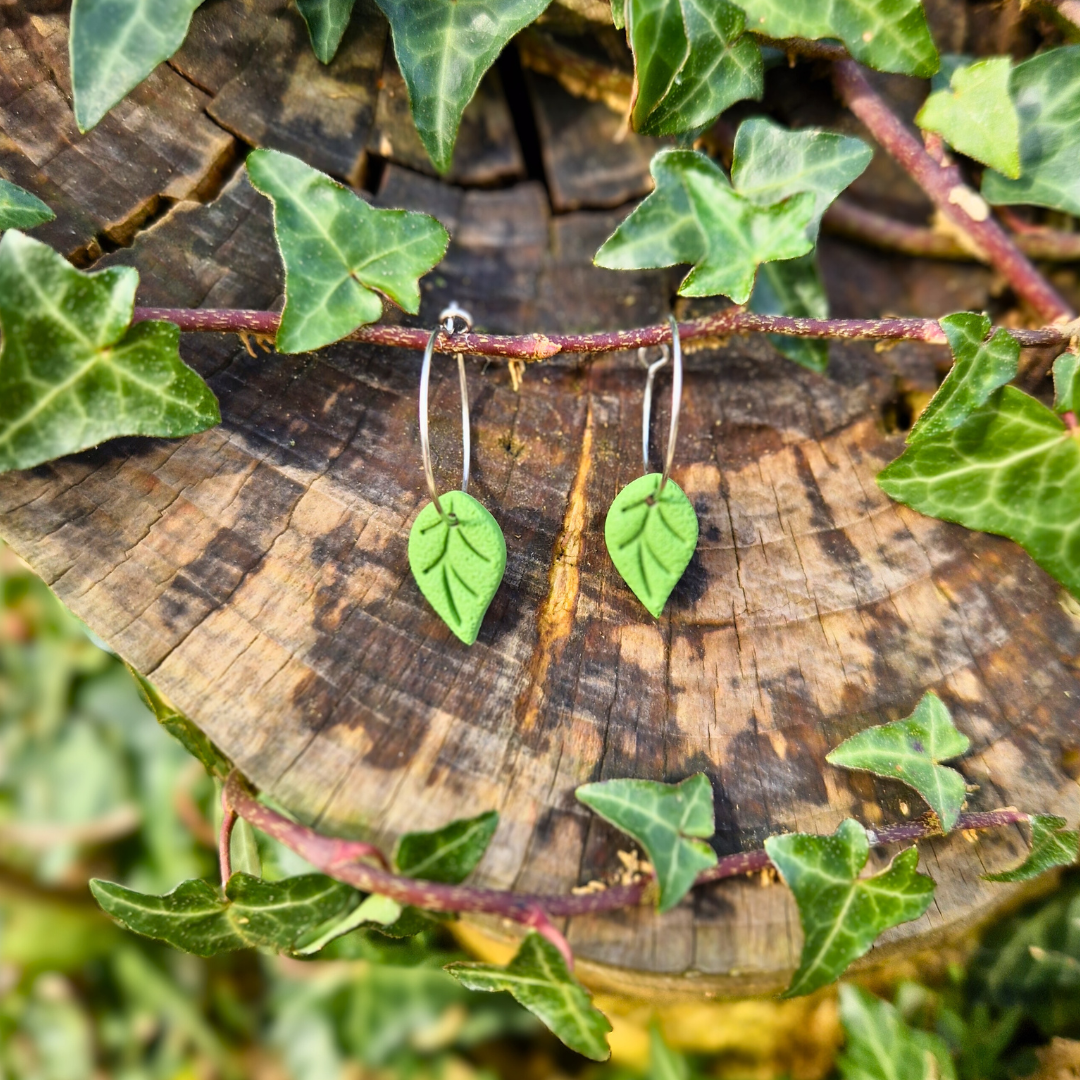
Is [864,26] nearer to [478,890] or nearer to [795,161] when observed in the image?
[795,161]

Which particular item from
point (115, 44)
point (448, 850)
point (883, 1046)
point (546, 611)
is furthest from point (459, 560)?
point (883, 1046)

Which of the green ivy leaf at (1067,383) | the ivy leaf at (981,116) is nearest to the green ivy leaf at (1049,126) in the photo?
the ivy leaf at (981,116)

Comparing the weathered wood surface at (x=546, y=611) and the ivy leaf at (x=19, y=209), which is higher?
the ivy leaf at (x=19, y=209)

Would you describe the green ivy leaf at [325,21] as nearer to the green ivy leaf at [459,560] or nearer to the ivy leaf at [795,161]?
the ivy leaf at [795,161]

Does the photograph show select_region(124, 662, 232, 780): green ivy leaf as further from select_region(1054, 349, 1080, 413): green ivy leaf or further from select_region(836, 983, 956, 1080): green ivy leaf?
select_region(1054, 349, 1080, 413): green ivy leaf

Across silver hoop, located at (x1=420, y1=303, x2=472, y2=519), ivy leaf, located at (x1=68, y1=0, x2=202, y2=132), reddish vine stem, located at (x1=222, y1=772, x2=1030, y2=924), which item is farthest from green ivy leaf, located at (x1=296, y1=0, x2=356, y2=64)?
reddish vine stem, located at (x1=222, y1=772, x2=1030, y2=924)

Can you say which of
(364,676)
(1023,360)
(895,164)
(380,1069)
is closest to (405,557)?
(364,676)
